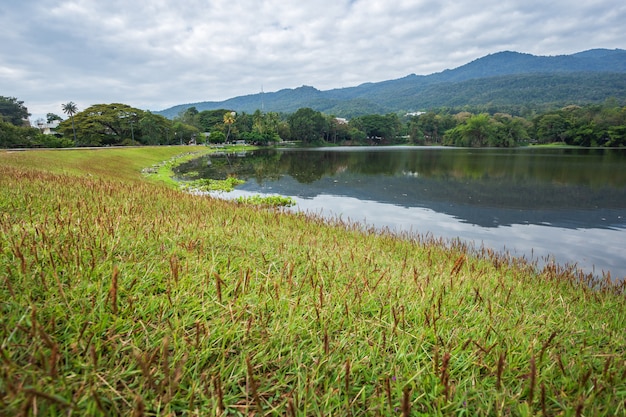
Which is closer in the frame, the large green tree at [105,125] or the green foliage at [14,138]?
the green foliage at [14,138]

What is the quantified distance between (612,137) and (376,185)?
98.6 m

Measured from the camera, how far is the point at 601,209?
17562 mm

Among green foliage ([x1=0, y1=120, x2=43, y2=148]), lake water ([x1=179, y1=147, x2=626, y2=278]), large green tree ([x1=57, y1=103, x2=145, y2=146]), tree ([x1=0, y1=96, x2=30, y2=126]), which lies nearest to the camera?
lake water ([x1=179, y1=147, x2=626, y2=278])

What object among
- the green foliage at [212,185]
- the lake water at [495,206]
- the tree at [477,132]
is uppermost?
the tree at [477,132]

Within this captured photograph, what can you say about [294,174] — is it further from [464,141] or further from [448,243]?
[464,141]

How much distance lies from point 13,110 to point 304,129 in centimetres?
9250

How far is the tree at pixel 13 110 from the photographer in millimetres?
88688

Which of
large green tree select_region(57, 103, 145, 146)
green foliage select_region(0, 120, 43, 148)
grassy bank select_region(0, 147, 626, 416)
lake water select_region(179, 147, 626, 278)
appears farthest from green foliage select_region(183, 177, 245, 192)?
large green tree select_region(57, 103, 145, 146)

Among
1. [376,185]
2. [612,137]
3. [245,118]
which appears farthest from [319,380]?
[245,118]

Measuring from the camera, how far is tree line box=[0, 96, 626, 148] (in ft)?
237

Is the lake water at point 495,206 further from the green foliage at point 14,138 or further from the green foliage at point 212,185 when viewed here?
the green foliage at point 14,138

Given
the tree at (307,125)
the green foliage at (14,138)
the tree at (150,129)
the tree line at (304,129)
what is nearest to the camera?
the green foliage at (14,138)

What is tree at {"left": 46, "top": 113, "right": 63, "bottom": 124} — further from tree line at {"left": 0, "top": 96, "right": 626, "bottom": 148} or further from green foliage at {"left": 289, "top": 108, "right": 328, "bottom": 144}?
green foliage at {"left": 289, "top": 108, "right": 328, "bottom": 144}

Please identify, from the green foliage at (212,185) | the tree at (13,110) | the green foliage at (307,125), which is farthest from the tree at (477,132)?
the tree at (13,110)
